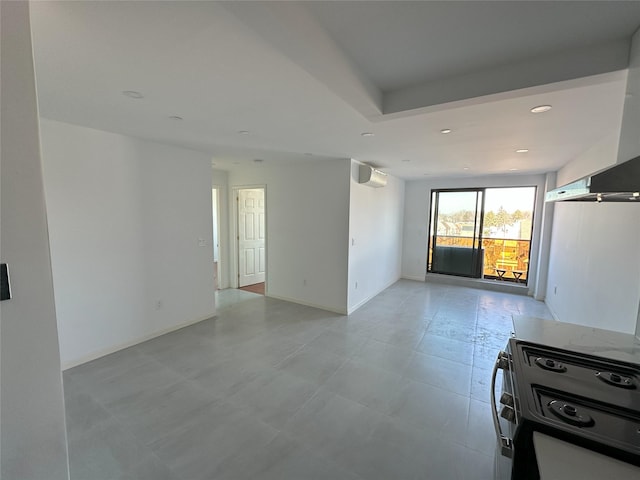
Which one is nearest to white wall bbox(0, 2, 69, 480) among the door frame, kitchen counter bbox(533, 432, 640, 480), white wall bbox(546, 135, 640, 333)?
kitchen counter bbox(533, 432, 640, 480)

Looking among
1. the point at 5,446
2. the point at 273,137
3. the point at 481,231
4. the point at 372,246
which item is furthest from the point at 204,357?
the point at 481,231

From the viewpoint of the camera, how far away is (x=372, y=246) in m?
5.14

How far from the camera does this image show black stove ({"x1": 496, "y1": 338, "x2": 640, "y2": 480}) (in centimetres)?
89

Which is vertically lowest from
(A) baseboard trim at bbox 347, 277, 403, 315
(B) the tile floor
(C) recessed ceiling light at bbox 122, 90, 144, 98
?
(B) the tile floor

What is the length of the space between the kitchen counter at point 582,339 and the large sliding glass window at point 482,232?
4761 millimetres

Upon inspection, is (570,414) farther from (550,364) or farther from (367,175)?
(367,175)

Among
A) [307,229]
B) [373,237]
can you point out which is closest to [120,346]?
[307,229]

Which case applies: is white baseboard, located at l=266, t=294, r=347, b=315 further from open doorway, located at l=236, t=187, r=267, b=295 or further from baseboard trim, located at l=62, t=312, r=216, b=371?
baseboard trim, located at l=62, t=312, r=216, b=371

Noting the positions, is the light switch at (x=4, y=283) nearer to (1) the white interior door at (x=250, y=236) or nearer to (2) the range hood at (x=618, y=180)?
(2) the range hood at (x=618, y=180)

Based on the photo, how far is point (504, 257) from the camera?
20.0ft

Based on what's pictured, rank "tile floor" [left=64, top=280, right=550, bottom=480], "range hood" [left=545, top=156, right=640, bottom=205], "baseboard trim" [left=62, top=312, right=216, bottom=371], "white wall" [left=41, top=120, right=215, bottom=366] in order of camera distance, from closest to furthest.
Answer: "range hood" [left=545, top=156, right=640, bottom=205] → "tile floor" [left=64, top=280, right=550, bottom=480] → "white wall" [left=41, top=120, right=215, bottom=366] → "baseboard trim" [left=62, top=312, right=216, bottom=371]

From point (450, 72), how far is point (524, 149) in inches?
88.6

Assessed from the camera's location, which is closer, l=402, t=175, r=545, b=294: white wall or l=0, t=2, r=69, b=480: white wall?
l=0, t=2, r=69, b=480: white wall

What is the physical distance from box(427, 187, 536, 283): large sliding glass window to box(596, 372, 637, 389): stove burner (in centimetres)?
538
